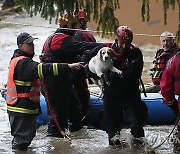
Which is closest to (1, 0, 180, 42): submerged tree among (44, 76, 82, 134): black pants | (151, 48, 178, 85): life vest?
(44, 76, 82, 134): black pants

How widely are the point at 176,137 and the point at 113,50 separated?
1369mm

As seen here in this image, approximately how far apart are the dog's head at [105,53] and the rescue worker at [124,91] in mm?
132

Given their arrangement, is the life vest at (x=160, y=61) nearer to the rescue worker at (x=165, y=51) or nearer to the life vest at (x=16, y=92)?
the rescue worker at (x=165, y=51)

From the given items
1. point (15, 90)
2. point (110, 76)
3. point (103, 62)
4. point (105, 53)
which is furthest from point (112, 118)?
point (15, 90)

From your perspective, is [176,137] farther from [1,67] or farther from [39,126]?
[1,67]

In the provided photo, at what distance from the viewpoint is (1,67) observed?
57.0 ft

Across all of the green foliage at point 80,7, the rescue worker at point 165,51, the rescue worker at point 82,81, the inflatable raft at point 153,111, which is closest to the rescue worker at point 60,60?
the rescue worker at point 82,81

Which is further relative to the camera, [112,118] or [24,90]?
[112,118]

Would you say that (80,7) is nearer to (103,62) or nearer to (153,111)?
(103,62)

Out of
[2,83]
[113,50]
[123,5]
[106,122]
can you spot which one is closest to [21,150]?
[106,122]

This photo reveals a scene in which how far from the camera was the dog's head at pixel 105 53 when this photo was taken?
7.23 m

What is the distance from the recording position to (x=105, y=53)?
285 inches

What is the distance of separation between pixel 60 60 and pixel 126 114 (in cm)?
138

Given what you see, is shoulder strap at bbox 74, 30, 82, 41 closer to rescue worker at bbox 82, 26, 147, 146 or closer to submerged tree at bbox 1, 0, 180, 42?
rescue worker at bbox 82, 26, 147, 146
